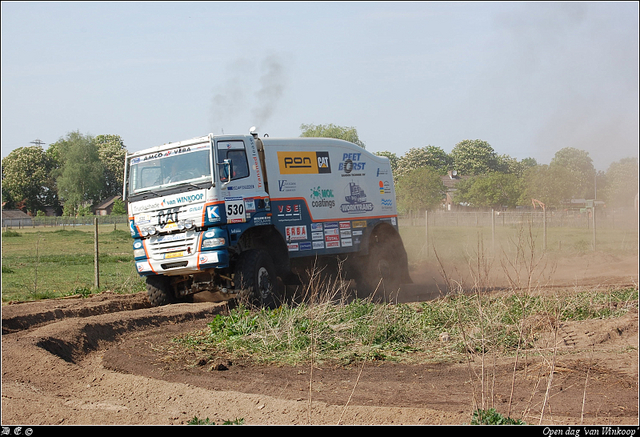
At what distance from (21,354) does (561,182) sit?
31932 millimetres

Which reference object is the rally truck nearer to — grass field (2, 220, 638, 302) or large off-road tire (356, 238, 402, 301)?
large off-road tire (356, 238, 402, 301)

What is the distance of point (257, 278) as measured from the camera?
1154 centimetres

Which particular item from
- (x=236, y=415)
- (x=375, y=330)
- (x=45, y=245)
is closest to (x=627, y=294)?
(x=375, y=330)

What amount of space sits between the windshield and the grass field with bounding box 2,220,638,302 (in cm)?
417

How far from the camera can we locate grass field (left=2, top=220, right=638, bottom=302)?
16.0m

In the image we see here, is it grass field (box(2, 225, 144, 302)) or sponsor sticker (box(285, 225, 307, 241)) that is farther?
grass field (box(2, 225, 144, 302))

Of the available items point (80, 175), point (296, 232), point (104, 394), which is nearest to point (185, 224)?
point (296, 232)

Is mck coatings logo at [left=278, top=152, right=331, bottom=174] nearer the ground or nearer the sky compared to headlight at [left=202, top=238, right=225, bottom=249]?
nearer the sky

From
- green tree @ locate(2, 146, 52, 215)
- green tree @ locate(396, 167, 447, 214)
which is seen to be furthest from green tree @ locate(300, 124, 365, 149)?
green tree @ locate(2, 146, 52, 215)

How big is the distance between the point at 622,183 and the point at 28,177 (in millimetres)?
72827

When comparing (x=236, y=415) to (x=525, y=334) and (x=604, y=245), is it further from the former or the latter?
(x=604, y=245)

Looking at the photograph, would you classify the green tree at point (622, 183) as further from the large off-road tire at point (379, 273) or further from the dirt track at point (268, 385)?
the dirt track at point (268, 385)

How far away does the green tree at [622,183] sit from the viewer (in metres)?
22.1

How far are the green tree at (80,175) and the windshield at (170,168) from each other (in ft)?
218
